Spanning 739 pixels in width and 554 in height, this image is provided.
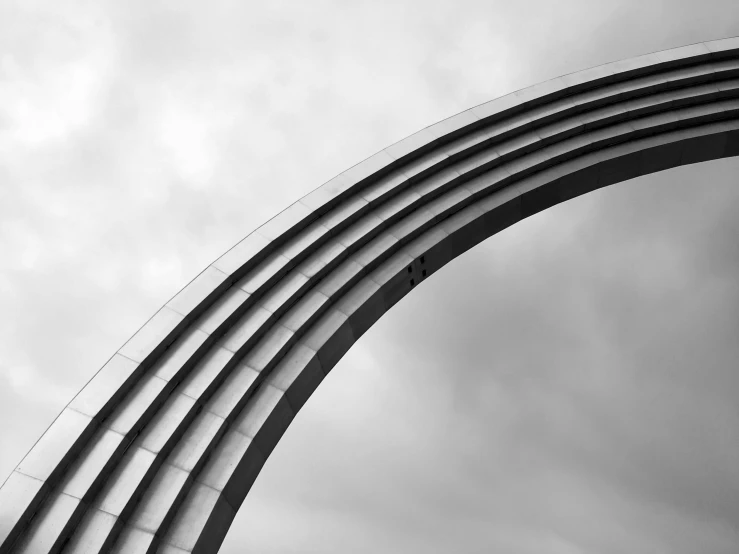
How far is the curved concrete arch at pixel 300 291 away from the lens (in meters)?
12.0

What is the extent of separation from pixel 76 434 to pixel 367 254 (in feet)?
26.6

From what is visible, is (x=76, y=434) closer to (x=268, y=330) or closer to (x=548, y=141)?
(x=268, y=330)

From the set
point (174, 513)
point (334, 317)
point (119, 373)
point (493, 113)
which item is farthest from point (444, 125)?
point (174, 513)

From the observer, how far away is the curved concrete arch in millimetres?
12031

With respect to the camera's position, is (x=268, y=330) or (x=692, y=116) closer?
(x=268, y=330)

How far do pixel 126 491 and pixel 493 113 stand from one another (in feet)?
45.3

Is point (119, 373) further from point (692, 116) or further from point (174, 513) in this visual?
point (692, 116)

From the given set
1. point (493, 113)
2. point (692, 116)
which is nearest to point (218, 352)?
point (493, 113)

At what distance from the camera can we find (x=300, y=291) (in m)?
15.7

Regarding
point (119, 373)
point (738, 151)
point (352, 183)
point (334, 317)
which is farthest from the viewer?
point (738, 151)

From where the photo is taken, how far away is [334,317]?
15734 mm

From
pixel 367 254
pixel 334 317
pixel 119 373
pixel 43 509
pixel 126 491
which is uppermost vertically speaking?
pixel 367 254

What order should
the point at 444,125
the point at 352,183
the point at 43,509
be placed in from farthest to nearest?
the point at 444,125
the point at 352,183
the point at 43,509

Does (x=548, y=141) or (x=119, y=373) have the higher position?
(x=548, y=141)
